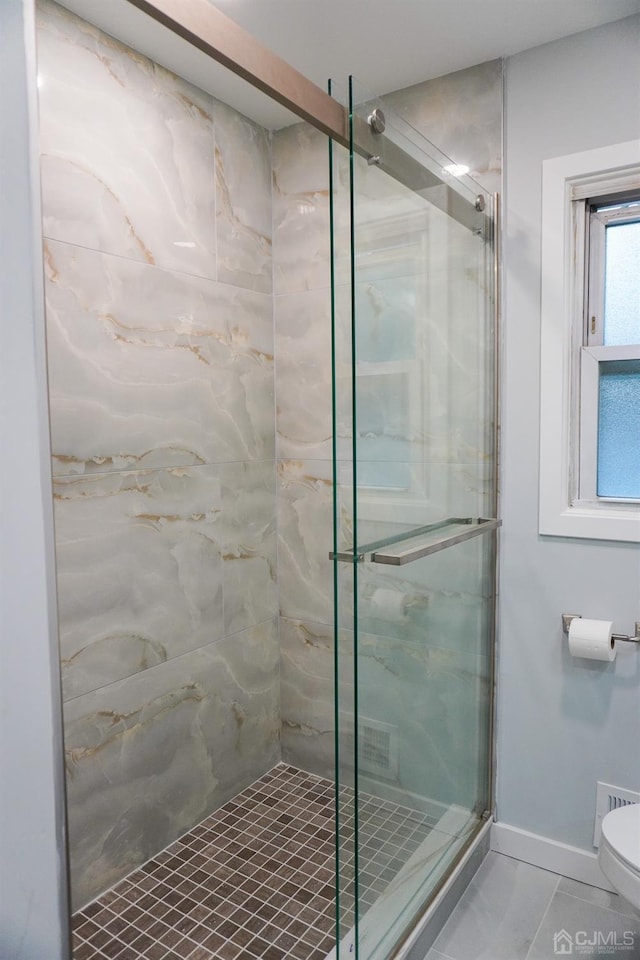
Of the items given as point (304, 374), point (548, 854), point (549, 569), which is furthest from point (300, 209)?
point (548, 854)

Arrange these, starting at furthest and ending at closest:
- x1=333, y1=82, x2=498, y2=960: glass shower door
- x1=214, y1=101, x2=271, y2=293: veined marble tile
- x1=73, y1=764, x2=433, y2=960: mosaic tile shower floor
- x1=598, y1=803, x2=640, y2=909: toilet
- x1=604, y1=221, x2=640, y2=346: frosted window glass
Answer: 1. x1=214, y1=101, x2=271, y2=293: veined marble tile
2. x1=604, y1=221, x2=640, y2=346: frosted window glass
3. x1=73, y1=764, x2=433, y2=960: mosaic tile shower floor
4. x1=598, y1=803, x2=640, y2=909: toilet
5. x1=333, y1=82, x2=498, y2=960: glass shower door

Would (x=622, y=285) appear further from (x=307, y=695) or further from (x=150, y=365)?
(x=307, y=695)

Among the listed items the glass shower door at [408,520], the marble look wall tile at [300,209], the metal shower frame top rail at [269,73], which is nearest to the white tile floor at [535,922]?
the glass shower door at [408,520]

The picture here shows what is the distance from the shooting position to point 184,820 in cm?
209

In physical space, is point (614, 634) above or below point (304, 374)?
below

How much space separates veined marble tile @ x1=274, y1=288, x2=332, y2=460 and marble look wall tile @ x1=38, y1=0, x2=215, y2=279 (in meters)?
0.38

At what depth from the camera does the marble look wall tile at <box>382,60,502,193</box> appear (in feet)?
6.21

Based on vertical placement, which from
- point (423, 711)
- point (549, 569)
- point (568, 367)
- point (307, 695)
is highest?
point (568, 367)

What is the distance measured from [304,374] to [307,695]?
1.24m

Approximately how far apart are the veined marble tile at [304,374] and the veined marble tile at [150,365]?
0.06 metres

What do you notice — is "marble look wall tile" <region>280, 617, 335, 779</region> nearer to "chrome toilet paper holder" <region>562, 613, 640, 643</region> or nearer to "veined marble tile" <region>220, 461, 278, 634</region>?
"veined marble tile" <region>220, 461, 278, 634</region>

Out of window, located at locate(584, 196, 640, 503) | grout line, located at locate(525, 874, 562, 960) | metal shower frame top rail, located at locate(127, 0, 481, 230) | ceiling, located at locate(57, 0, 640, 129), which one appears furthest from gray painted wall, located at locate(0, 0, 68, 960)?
window, located at locate(584, 196, 640, 503)
